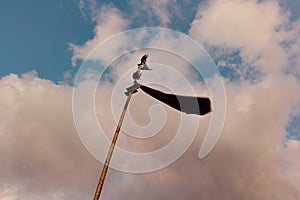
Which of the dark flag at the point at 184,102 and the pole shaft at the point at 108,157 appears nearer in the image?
the pole shaft at the point at 108,157

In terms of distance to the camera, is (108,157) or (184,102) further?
(184,102)

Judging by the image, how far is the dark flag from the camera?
60.4ft

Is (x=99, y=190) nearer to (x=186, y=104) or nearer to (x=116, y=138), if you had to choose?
(x=116, y=138)

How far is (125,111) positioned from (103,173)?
3.88 m

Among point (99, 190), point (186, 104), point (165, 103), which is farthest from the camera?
point (165, 103)

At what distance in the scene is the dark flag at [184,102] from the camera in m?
18.4

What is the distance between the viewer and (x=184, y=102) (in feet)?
63.6

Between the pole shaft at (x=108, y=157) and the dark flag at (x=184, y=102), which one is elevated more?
the dark flag at (x=184, y=102)

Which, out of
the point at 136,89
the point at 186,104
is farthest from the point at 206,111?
the point at 136,89

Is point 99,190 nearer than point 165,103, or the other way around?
point 99,190

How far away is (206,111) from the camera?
718 inches

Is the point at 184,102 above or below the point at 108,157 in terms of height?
above

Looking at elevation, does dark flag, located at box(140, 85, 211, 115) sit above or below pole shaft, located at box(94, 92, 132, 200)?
above

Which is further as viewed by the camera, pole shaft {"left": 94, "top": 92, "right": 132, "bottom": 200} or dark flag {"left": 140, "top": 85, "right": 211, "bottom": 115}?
dark flag {"left": 140, "top": 85, "right": 211, "bottom": 115}
